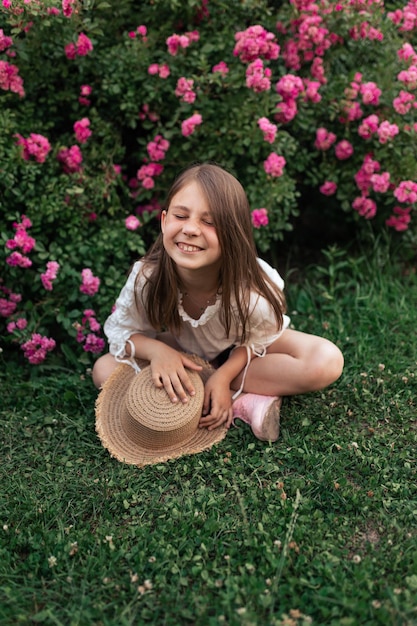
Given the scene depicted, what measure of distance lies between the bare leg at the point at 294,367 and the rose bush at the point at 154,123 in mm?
795

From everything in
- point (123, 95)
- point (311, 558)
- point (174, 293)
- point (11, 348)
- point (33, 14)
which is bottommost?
point (11, 348)

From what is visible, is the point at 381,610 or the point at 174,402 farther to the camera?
the point at 174,402

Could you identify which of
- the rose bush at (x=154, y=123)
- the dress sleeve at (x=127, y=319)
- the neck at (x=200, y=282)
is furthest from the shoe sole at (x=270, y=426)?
the rose bush at (x=154, y=123)

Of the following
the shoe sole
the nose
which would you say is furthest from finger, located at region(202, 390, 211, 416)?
the nose

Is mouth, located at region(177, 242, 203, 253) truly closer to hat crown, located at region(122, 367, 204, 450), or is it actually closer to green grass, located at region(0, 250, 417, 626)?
hat crown, located at region(122, 367, 204, 450)

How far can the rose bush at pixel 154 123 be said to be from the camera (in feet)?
10.6

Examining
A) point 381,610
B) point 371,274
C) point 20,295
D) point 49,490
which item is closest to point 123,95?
point 20,295

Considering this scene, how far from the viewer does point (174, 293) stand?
8.96 ft

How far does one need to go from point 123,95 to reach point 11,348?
55.3 inches

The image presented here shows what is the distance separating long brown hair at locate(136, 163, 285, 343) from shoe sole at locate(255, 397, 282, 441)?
320mm

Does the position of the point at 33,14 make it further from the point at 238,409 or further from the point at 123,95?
the point at 238,409

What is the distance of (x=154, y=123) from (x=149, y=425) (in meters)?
1.78

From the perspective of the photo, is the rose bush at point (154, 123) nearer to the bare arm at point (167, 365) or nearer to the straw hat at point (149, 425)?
the bare arm at point (167, 365)

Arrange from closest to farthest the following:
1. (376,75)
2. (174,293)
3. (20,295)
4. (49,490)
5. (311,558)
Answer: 1. (311,558)
2. (49,490)
3. (174,293)
4. (20,295)
5. (376,75)
